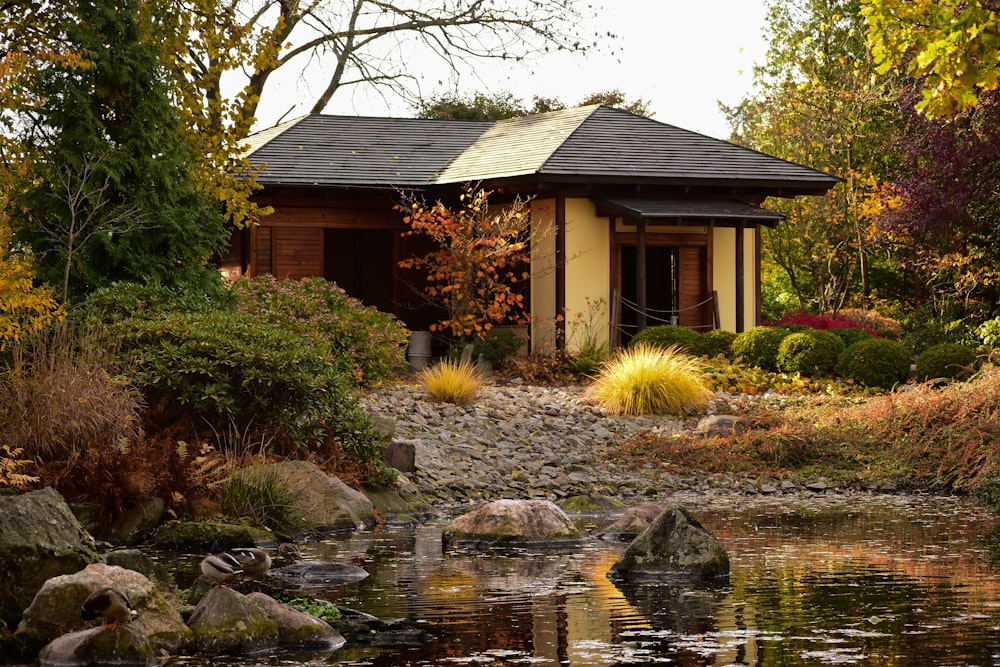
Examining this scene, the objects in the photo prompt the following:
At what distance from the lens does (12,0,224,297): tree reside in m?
13.3

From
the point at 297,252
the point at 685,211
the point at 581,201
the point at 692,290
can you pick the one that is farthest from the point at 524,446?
the point at 297,252

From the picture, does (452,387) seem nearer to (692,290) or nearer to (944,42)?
(692,290)

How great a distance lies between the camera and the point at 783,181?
23.7 meters

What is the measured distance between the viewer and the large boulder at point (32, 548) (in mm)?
6961

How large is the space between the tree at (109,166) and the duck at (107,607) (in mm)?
7326

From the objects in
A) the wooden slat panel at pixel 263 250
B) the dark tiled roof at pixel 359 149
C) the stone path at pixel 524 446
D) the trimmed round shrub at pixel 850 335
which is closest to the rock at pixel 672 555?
the stone path at pixel 524 446

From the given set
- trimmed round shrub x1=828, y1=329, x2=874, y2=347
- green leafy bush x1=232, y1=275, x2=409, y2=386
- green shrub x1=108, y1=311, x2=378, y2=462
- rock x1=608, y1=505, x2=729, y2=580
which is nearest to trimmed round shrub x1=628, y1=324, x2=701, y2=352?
trimmed round shrub x1=828, y1=329, x2=874, y2=347

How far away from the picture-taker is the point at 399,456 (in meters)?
13.3

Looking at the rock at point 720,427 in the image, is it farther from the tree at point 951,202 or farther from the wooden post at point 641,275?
the tree at point 951,202

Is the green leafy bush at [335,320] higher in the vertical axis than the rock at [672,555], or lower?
higher

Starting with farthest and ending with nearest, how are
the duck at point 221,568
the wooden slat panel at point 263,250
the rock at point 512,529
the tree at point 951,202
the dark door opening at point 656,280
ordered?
the dark door opening at point 656,280 < the wooden slat panel at point 263,250 < the tree at point 951,202 < the rock at point 512,529 < the duck at point 221,568

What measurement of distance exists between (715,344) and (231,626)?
16.2 metres

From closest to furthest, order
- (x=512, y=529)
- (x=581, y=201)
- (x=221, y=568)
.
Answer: (x=221, y=568), (x=512, y=529), (x=581, y=201)

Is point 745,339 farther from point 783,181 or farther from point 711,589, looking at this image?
point 711,589
